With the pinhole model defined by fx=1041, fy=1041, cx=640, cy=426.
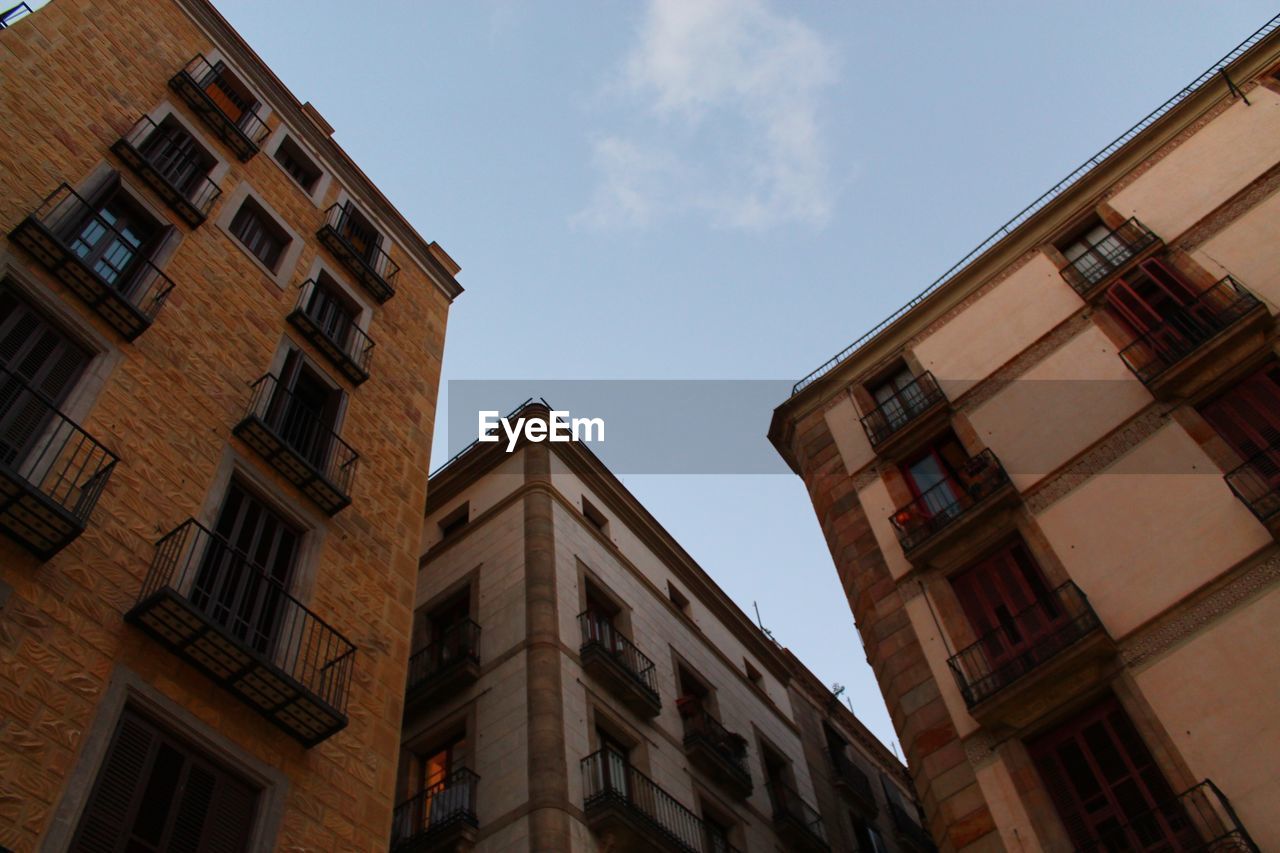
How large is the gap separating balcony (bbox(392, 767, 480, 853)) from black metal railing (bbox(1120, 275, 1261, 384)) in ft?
45.7

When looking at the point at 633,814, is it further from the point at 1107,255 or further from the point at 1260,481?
the point at 1107,255

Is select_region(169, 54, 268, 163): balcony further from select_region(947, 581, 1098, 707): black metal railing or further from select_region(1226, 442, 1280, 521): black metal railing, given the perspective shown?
select_region(1226, 442, 1280, 521): black metal railing

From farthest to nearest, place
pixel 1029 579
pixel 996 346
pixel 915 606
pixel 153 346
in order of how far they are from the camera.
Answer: pixel 996 346 → pixel 915 606 → pixel 1029 579 → pixel 153 346

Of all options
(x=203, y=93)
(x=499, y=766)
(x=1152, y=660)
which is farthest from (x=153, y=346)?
(x=1152, y=660)

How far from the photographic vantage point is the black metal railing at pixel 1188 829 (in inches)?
488

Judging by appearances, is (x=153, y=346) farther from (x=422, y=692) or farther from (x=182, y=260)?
(x=422, y=692)

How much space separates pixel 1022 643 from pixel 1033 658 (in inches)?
14.7

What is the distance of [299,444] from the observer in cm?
1595

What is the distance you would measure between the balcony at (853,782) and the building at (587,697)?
8 centimetres

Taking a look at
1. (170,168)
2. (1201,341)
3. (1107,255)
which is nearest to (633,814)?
(1201,341)

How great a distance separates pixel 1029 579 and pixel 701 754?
9197 millimetres

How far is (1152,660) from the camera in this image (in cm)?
1470

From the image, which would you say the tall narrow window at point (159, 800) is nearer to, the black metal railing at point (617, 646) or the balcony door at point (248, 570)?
the balcony door at point (248, 570)

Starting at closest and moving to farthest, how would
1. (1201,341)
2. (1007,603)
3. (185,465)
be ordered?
1. (185,465)
2. (1007,603)
3. (1201,341)
